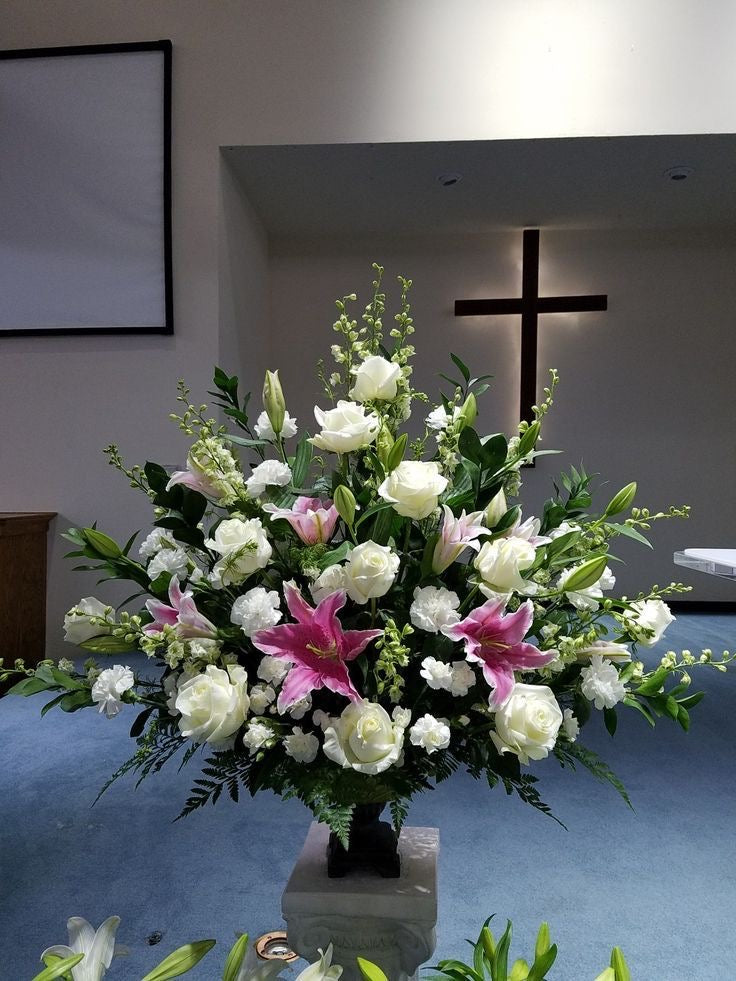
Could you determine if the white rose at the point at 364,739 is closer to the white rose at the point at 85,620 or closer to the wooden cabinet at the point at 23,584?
the white rose at the point at 85,620

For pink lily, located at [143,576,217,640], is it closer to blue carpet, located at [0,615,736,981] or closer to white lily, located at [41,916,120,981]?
white lily, located at [41,916,120,981]

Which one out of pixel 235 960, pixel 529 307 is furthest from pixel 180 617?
pixel 529 307

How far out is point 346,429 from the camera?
609mm

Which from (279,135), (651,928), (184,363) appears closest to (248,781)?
(651,928)

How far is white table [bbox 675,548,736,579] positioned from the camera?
1.96 metres

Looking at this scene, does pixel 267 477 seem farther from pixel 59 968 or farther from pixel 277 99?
→ pixel 277 99

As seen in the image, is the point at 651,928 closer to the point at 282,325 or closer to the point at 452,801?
the point at 452,801

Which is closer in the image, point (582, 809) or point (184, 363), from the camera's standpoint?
point (582, 809)

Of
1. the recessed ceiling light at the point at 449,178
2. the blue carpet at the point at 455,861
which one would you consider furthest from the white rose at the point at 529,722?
the recessed ceiling light at the point at 449,178

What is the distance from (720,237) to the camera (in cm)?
520

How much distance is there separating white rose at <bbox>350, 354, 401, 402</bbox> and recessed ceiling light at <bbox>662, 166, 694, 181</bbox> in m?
4.09

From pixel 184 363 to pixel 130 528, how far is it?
2.83 feet

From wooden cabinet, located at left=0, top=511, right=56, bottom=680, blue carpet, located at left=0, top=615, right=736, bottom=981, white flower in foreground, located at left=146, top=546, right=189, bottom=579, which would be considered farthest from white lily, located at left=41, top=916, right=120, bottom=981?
wooden cabinet, located at left=0, top=511, right=56, bottom=680

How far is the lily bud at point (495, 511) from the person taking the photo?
0.64 meters
